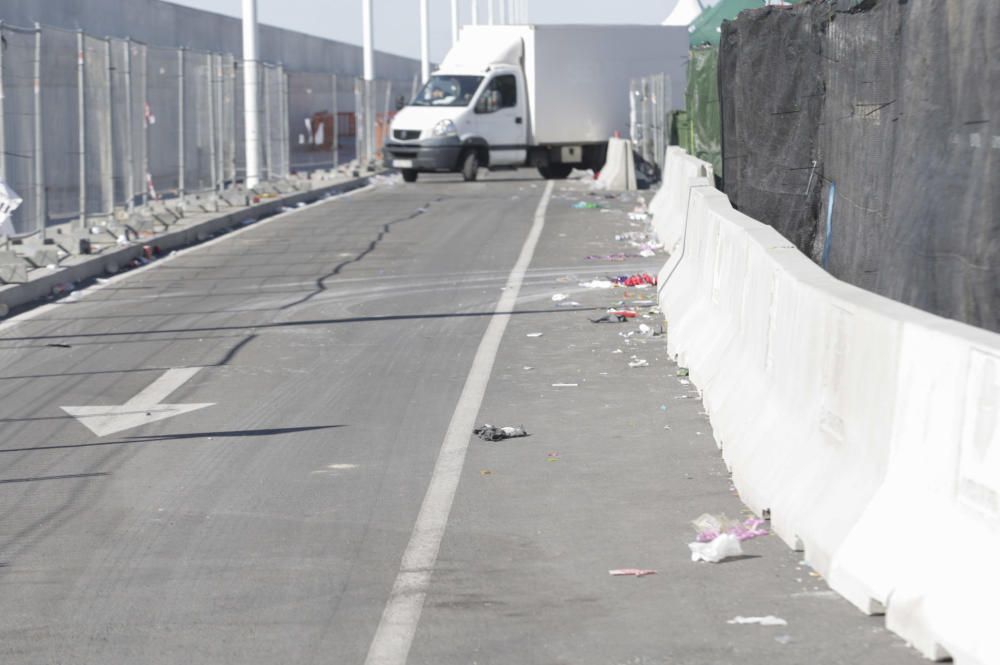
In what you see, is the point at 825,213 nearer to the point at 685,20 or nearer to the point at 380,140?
the point at 380,140

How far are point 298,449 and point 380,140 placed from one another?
41.2 m

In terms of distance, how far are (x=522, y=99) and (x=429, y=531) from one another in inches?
1226

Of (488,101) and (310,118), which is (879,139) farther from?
(310,118)

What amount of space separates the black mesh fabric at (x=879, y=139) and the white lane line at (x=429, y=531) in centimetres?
246

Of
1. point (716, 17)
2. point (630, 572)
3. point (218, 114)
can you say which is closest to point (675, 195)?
point (218, 114)

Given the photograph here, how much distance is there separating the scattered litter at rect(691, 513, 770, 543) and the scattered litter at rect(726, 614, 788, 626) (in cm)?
96

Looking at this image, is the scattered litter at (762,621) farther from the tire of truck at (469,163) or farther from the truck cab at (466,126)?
the tire of truck at (469,163)

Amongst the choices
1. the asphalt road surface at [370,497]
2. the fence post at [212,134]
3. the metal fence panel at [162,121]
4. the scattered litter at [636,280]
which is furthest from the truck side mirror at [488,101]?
the asphalt road surface at [370,497]

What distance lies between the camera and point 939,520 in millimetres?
4766

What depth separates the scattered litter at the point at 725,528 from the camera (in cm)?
627

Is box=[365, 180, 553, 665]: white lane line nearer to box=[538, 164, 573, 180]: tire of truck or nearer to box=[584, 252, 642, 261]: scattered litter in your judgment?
box=[584, 252, 642, 261]: scattered litter

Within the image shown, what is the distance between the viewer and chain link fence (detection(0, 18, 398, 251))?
17.5 metres

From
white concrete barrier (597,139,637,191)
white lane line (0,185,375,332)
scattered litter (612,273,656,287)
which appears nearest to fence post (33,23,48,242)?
white lane line (0,185,375,332)

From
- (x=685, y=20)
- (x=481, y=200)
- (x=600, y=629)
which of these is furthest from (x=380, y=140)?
(x=600, y=629)
